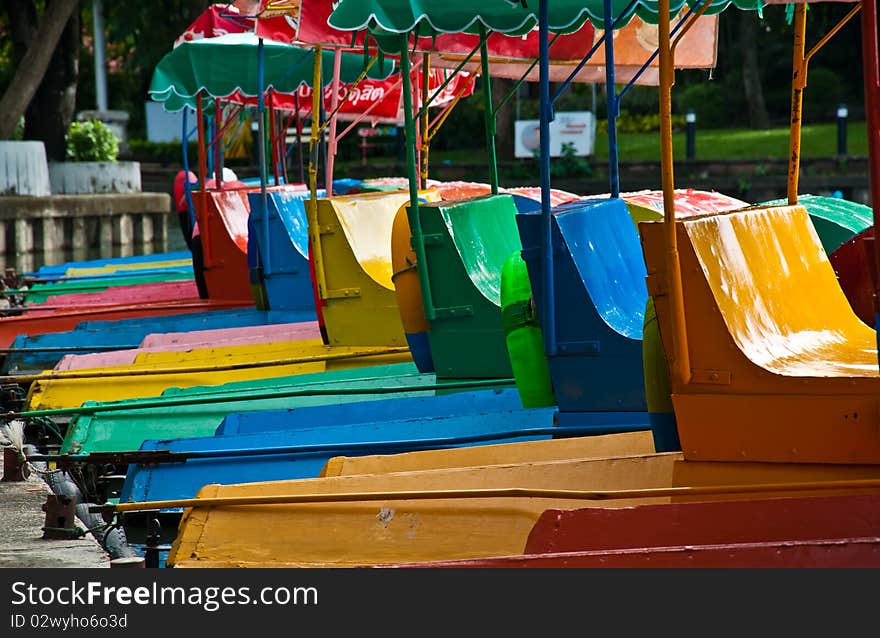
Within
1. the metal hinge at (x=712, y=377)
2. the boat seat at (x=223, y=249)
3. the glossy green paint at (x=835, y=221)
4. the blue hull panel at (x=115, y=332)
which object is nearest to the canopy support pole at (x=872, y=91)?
the metal hinge at (x=712, y=377)

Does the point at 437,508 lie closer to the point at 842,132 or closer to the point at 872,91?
the point at 872,91

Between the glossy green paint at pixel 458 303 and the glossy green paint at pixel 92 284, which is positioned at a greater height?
the glossy green paint at pixel 458 303

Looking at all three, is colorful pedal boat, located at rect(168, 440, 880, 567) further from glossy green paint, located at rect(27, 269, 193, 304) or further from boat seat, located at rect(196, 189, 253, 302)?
glossy green paint, located at rect(27, 269, 193, 304)

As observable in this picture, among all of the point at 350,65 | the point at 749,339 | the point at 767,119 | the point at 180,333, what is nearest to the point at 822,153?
the point at 767,119

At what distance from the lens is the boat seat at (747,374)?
15.9 feet

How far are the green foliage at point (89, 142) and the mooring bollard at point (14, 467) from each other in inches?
837

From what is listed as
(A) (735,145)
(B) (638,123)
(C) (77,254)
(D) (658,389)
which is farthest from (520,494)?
(B) (638,123)

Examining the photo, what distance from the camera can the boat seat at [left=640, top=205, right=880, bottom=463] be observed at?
4.84 meters

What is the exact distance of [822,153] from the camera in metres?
30.2

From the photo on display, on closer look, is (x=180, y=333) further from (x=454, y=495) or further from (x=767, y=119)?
(x=767, y=119)

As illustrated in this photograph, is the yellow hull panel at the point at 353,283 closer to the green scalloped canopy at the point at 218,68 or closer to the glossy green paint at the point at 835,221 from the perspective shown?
the glossy green paint at the point at 835,221

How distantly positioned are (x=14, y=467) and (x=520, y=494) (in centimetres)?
330

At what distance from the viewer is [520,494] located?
522 cm

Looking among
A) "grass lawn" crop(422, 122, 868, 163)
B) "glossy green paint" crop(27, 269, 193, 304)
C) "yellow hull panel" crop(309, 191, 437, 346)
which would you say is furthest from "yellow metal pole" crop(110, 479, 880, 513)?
"grass lawn" crop(422, 122, 868, 163)
